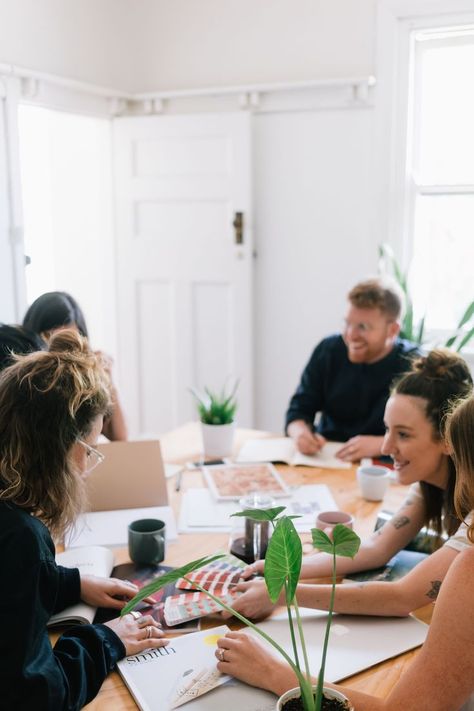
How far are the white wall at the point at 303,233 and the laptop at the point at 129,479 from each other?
2129mm

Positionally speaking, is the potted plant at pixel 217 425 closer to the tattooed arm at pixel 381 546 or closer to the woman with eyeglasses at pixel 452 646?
the tattooed arm at pixel 381 546

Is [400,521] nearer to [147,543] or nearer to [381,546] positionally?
[381,546]

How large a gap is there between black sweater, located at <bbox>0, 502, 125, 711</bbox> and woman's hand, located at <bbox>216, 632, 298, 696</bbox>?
20cm

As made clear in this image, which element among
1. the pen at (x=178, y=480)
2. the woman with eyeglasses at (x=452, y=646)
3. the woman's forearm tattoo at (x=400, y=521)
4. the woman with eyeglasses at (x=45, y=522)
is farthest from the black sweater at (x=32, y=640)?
the pen at (x=178, y=480)

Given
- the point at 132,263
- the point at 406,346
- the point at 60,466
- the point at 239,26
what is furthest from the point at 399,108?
the point at 60,466

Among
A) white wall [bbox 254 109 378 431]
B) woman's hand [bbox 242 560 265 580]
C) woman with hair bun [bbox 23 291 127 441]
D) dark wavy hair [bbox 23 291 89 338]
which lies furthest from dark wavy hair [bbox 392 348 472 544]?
white wall [bbox 254 109 378 431]

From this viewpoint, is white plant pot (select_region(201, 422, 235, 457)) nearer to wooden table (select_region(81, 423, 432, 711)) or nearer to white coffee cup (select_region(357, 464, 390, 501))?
wooden table (select_region(81, 423, 432, 711))

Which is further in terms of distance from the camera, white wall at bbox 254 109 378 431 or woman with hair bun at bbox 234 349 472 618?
white wall at bbox 254 109 378 431

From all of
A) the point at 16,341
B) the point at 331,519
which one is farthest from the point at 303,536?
the point at 16,341

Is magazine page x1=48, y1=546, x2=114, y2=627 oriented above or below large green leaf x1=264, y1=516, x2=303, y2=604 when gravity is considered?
below

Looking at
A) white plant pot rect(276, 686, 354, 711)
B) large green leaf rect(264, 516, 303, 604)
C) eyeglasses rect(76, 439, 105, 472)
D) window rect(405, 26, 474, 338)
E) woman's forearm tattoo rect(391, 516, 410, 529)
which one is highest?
window rect(405, 26, 474, 338)

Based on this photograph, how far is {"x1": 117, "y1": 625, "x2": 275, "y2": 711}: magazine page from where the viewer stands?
116 cm

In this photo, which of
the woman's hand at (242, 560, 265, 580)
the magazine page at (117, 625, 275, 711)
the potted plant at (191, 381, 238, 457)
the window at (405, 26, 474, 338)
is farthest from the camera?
the window at (405, 26, 474, 338)

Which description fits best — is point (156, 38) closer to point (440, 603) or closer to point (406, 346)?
point (406, 346)
